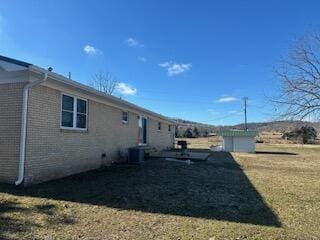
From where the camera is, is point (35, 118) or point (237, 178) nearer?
point (35, 118)

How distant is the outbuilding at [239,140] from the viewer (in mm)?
33688

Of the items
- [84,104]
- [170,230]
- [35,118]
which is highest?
[84,104]

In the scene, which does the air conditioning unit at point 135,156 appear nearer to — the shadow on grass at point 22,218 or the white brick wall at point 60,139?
A: the white brick wall at point 60,139

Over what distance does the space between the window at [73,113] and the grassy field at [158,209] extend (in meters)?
1.91

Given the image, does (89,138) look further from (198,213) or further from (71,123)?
(198,213)

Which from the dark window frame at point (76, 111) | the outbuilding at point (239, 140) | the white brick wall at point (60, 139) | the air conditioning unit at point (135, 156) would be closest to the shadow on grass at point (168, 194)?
the white brick wall at point (60, 139)

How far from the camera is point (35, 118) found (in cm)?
920

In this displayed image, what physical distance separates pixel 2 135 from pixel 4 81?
4.96 ft

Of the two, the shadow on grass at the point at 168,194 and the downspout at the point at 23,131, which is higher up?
the downspout at the point at 23,131

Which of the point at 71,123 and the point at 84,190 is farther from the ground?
the point at 71,123

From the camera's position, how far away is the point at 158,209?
6.88 m

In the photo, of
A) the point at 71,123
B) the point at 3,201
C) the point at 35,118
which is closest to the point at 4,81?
the point at 35,118

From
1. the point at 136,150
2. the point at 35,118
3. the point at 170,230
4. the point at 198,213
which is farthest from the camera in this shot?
the point at 136,150

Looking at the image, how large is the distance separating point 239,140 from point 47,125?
1074 inches
